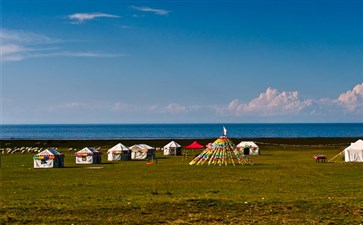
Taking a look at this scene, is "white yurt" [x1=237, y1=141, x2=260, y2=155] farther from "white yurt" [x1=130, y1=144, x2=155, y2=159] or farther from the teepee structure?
the teepee structure

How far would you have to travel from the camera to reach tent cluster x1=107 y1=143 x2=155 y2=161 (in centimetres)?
7044

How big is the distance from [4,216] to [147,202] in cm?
698

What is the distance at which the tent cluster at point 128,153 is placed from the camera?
70.4 m

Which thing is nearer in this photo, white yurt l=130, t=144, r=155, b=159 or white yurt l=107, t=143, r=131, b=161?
white yurt l=107, t=143, r=131, b=161

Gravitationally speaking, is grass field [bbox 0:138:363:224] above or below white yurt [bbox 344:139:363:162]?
below

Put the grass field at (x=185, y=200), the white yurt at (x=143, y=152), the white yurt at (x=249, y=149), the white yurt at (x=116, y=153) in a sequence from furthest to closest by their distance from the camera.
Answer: the white yurt at (x=249, y=149) → the white yurt at (x=143, y=152) → the white yurt at (x=116, y=153) → the grass field at (x=185, y=200)

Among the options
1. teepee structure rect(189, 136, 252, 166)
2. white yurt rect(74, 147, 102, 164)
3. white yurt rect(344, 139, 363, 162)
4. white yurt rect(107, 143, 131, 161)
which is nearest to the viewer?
teepee structure rect(189, 136, 252, 166)

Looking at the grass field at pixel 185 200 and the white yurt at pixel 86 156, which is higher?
the white yurt at pixel 86 156

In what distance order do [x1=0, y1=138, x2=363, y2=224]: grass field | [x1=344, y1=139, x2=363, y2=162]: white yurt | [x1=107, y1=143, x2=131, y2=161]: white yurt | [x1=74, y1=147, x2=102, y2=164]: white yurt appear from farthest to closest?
1. [x1=107, y1=143, x2=131, y2=161]: white yurt
2. [x1=74, y1=147, x2=102, y2=164]: white yurt
3. [x1=344, y1=139, x2=363, y2=162]: white yurt
4. [x1=0, y1=138, x2=363, y2=224]: grass field

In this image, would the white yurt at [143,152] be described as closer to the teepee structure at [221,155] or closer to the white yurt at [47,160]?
the teepee structure at [221,155]

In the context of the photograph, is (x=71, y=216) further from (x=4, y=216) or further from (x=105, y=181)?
(x=105, y=181)

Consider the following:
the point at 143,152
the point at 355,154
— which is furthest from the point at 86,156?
the point at 355,154

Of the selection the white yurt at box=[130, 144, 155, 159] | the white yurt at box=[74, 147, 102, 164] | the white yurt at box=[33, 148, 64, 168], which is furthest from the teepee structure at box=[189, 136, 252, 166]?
the white yurt at box=[130, 144, 155, 159]

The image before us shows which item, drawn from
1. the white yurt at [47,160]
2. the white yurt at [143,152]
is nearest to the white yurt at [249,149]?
the white yurt at [143,152]
